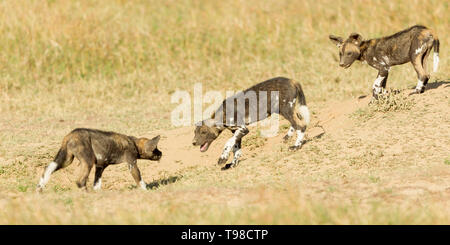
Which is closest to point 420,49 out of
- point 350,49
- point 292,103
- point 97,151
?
point 350,49

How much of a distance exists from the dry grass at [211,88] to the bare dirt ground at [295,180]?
0.13 feet

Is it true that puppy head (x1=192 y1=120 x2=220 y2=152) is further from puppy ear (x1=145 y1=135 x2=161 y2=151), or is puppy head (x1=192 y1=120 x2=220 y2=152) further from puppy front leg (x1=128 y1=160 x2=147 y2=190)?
puppy front leg (x1=128 y1=160 x2=147 y2=190)

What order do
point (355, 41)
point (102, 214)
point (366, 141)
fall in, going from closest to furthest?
→ point (102, 214), point (366, 141), point (355, 41)

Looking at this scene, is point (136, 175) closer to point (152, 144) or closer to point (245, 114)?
point (152, 144)

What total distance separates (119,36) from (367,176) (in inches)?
606

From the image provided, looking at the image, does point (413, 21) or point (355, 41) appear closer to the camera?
point (355, 41)

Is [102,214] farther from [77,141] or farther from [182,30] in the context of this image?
[182,30]

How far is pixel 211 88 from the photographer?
22938mm

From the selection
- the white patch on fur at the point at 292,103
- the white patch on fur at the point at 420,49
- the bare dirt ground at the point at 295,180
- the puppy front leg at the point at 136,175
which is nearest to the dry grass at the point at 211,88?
the bare dirt ground at the point at 295,180

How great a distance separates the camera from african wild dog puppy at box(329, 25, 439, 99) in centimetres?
1549

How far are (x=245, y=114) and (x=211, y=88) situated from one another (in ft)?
28.4

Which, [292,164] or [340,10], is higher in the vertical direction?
[340,10]

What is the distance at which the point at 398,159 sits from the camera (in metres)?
12.9
